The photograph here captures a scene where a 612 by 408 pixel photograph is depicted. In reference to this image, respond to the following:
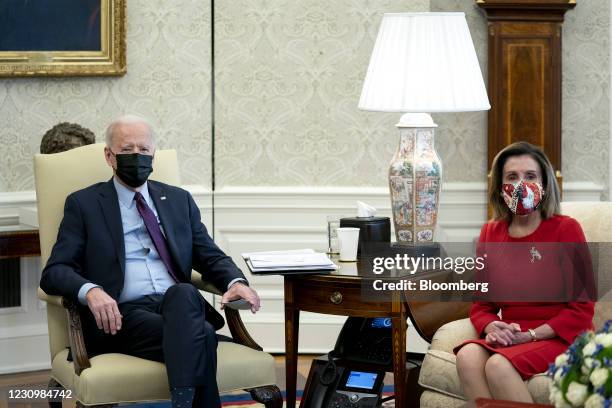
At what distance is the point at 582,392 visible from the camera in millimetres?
2078

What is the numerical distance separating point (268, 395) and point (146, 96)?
1979mm

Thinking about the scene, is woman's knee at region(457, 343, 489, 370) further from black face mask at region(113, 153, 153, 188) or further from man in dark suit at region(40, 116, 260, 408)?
black face mask at region(113, 153, 153, 188)

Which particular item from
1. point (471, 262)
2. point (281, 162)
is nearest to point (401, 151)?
point (471, 262)

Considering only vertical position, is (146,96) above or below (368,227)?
above

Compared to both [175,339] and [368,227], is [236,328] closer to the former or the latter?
[175,339]

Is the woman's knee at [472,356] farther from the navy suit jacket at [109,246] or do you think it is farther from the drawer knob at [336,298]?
the navy suit jacket at [109,246]

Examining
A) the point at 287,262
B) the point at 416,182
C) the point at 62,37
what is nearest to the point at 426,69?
the point at 416,182

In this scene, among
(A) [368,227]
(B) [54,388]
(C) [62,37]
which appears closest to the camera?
(B) [54,388]

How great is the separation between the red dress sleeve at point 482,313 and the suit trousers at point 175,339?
83cm

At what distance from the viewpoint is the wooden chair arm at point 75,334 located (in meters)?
2.97

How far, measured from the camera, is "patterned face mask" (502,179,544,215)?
3.10m

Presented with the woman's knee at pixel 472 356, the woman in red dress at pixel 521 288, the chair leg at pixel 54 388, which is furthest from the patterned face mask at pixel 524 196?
the chair leg at pixel 54 388

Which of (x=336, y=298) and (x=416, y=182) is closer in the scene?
Result: (x=336, y=298)

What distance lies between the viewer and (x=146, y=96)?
Answer: 15.2 feet
